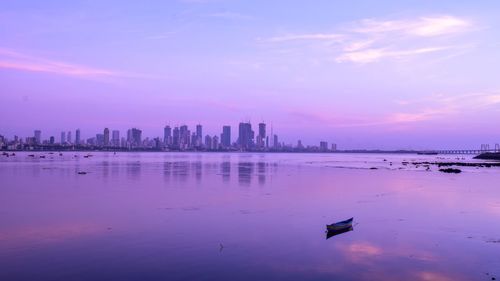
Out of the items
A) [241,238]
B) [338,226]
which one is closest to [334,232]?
[338,226]

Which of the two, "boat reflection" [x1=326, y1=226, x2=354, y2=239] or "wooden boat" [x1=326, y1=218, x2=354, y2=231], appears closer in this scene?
"boat reflection" [x1=326, y1=226, x2=354, y2=239]

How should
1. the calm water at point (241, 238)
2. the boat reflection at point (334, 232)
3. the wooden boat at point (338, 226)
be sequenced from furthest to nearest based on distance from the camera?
the wooden boat at point (338, 226), the boat reflection at point (334, 232), the calm water at point (241, 238)

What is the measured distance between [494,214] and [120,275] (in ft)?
76.1

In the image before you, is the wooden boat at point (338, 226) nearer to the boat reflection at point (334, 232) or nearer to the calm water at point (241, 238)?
the boat reflection at point (334, 232)

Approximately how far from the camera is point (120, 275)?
13664 mm

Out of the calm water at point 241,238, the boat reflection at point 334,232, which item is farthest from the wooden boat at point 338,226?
the calm water at point 241,238

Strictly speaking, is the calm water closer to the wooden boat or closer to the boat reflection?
the boat reflection

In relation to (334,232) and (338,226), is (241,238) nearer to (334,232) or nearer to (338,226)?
(334,232)

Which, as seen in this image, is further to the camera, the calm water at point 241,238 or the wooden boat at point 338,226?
the wooden boat at point 338,226

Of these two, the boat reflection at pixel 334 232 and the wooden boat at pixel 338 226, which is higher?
the wooden boat at pixel 338 226

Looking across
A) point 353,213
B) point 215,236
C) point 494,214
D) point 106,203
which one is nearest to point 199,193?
point 106,203

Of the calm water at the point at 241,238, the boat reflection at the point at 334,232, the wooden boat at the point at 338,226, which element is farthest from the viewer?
the wooden boat at the point at 338,226

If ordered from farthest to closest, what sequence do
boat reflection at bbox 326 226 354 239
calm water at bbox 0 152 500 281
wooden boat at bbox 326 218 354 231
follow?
wooden boat at bbox 326 218 354 231, boat reflection at bbox 326 226 354 239, calm water at bbox 0 152 500 281

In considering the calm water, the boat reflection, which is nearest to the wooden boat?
the boat reflection
